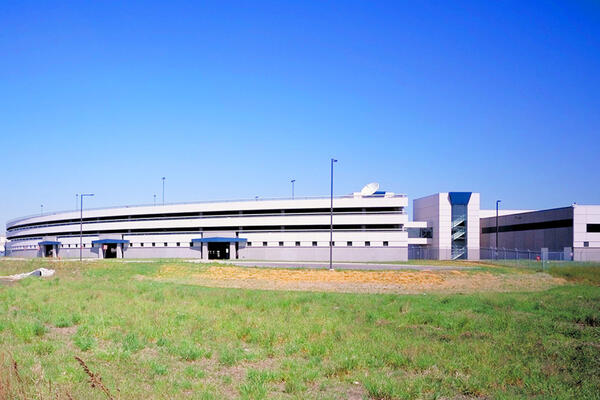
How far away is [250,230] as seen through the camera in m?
83.3

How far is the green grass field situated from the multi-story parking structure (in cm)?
5713

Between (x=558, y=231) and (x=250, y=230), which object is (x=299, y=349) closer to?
(x=250, y=230)

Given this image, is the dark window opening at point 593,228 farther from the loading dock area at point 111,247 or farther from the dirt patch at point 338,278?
the loading dock area at point 111,247

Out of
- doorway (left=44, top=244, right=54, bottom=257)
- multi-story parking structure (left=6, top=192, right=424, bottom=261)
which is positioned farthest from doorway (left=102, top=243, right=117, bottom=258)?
doorway (left=44, top=244, right=54, bottom=257)

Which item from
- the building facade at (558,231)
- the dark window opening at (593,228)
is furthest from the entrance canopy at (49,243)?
the dark window opening at (593,228)

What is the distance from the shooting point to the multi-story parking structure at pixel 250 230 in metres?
78.5

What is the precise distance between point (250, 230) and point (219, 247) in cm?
622

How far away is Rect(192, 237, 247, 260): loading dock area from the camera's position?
82375 mm

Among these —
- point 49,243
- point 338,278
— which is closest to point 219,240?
point 49,243

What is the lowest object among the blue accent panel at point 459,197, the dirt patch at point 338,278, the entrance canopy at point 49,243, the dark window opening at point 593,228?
the dirt patch at point 338,278

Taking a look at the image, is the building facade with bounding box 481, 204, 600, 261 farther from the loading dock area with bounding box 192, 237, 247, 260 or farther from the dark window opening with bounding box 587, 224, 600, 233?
the loading dock area with bounding box 192, 237, 247, 260

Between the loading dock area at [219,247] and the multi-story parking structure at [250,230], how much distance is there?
0.16 meters

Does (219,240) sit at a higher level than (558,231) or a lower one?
lower

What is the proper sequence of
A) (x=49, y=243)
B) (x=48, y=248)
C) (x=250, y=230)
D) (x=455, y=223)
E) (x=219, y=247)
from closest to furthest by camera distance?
(x=250, y=230), (x=219, y=247), (x=455, y=223), (x=49, y=243), (x=48, y=248)
